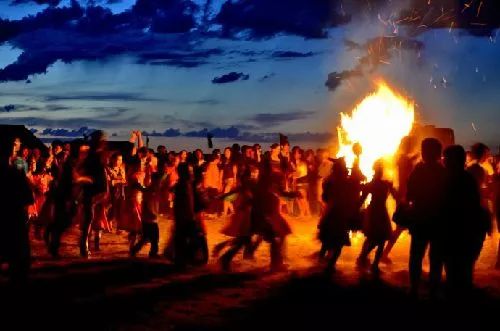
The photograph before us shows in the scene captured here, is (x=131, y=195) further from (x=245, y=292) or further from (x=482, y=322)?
(x=482, y=322)

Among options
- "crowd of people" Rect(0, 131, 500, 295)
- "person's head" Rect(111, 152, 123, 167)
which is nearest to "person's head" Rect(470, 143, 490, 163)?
"crowd of people" Rect(0, 131, 500, 295)

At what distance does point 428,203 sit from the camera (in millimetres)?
7301

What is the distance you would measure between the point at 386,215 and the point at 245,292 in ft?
8.74

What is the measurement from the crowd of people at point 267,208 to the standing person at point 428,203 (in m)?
0.01

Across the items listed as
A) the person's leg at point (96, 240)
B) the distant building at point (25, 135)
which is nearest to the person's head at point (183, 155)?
the person's leg at point (96, 240)

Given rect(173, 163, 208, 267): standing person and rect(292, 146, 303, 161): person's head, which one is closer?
rect(173, 163, 208, 267): standing person

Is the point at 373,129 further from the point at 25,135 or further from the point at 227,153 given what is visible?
the point at 25,135

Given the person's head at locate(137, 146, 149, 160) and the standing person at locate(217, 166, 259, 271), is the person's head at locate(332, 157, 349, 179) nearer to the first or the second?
the standing person at locate(217, 166, 259, 271)

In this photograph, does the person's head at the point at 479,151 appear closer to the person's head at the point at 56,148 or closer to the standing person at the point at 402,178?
the standing person at the point at 402,178

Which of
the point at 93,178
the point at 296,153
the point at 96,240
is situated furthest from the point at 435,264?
the point at 296,153

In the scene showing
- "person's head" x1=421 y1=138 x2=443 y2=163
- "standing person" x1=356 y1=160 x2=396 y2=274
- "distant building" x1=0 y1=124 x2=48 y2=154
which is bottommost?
"standing person" x1=356 y1=160 x2=396 y2=274

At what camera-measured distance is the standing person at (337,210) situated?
31.4 ft

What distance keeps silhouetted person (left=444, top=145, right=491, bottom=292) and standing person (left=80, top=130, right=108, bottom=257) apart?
584cm

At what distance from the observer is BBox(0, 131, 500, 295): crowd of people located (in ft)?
22.5
